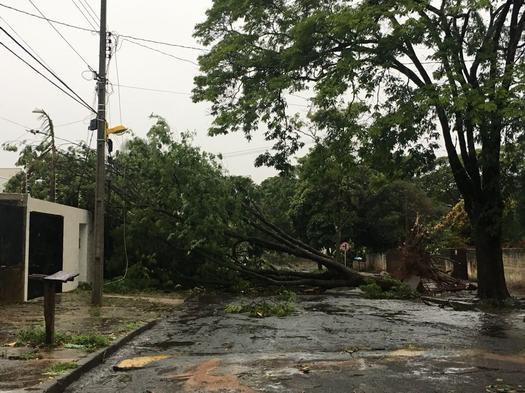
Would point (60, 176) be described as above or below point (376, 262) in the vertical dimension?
above

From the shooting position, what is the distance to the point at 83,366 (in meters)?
7.88

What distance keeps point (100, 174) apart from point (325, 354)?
9.12 meters

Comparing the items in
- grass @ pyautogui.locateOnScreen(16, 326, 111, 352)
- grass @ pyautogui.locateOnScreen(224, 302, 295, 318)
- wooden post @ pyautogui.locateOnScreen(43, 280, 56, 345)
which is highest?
wooden post @ pyautogui.locateOnScreen(43, 280, 56, 345)

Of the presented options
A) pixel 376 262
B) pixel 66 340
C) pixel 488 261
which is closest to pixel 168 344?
pixel 66 340

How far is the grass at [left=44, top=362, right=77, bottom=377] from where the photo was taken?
7.27 metres

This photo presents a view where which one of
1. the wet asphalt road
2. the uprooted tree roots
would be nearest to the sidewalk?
the wet asphalt road

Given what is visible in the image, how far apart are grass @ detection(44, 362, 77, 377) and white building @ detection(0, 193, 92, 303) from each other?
326 inches

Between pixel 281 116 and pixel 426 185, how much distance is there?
33690mm

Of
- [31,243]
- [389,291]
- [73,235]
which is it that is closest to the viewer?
[31,243]

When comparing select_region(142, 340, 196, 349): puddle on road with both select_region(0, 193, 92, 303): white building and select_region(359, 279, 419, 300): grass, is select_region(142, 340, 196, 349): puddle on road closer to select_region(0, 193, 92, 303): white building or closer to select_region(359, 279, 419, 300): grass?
select_region(0, 193, 92, 303): white building

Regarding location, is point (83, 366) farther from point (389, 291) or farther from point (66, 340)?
point (389, 291)

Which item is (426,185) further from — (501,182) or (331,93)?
(331,93)

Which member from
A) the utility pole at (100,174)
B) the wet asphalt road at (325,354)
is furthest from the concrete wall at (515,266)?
the utility pole at (100,174)

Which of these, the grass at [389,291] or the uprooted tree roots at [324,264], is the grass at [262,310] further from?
the grass at [389,291]
